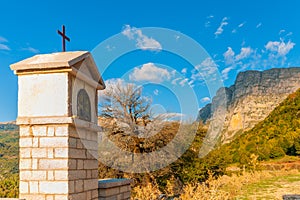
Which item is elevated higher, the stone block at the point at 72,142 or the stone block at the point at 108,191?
the stone block at the point at 72,142

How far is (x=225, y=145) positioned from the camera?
27703 mm

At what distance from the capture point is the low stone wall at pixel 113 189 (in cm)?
448

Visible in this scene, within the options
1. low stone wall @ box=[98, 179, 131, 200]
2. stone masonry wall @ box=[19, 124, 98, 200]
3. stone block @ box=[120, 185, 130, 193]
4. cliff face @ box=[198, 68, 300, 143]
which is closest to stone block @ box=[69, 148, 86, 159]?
stone masonry wall @ box=[19, 124, 98, 200]

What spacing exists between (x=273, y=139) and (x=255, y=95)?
15.1 metres

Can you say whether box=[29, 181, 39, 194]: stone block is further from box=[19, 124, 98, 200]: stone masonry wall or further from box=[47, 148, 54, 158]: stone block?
box=[47, 148, 54, 158]: stone block

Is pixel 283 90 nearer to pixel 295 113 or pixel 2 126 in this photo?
pixel 295 113

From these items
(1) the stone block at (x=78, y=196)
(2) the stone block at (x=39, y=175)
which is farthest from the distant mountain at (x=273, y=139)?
(2) the stone block at (x=39, y=175)

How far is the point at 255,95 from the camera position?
3838 cm

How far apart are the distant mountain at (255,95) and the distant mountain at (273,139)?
282 cm

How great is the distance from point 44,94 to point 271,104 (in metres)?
34.8

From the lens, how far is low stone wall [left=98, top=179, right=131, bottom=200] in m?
4.48

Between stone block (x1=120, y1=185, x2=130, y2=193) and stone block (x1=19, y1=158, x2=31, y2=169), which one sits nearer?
stone block (x1=19, y1=158, x2=31, y2=169)

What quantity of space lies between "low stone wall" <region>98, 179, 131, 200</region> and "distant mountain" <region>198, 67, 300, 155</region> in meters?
25.2

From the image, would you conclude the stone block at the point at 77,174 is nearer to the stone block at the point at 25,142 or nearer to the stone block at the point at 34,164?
the stone block at the point at 34,164
